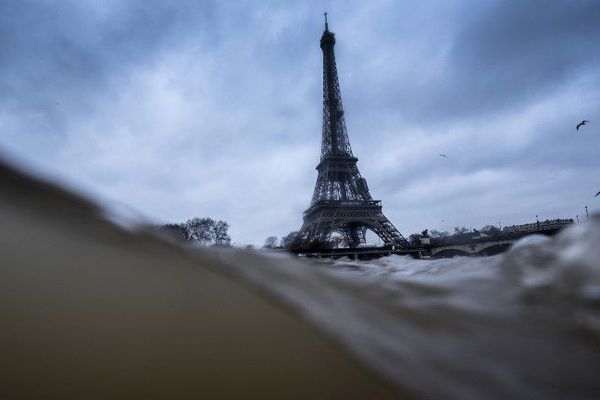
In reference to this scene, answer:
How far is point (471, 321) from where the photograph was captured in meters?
1.11

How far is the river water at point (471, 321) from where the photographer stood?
29.6 inches

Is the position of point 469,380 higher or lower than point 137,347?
lower

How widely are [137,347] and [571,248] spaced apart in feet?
6.73

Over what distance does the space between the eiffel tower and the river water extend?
100 feet

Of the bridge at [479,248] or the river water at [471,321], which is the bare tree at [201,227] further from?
the river water at [471,321]

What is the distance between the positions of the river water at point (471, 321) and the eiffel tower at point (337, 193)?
30498 mm

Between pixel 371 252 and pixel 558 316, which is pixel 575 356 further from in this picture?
pixel 371 252

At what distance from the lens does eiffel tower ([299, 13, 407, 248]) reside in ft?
108

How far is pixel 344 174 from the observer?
37531 millimetres

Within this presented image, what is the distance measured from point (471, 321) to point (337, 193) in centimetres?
3631

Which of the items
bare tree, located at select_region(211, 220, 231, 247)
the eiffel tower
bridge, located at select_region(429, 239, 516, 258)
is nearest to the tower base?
the eiffel tower

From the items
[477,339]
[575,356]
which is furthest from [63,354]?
[575,356]

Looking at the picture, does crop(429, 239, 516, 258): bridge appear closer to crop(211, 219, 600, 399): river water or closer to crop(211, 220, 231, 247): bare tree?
crop(211, 220, 231, 247): bare tree

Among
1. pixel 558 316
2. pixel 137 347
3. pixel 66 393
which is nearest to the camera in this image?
pixel 66 393
